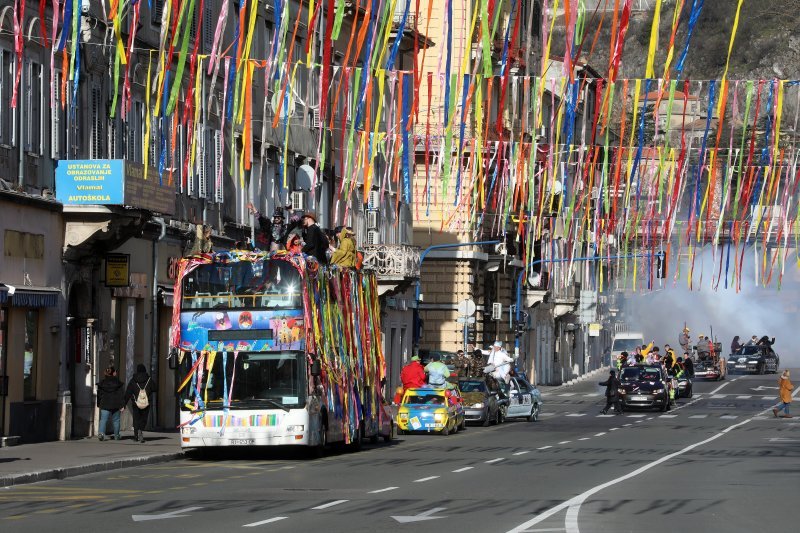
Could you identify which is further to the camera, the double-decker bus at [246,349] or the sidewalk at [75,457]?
the double-decker bus at [246,349]

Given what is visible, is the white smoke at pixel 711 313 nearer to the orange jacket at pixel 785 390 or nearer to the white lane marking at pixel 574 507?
the orange jacket at pixel 785 390

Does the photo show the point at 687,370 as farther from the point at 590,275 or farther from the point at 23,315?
the point at 23,315

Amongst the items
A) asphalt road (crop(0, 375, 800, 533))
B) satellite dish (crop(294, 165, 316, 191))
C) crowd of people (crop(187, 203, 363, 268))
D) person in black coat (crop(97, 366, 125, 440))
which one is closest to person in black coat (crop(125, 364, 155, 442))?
person in black coat (crop(97, 366, 125, 440))

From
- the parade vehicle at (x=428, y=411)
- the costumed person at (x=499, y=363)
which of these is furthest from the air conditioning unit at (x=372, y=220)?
the parade vehicle at (x=428, y=411)

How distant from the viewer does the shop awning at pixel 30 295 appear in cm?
3070

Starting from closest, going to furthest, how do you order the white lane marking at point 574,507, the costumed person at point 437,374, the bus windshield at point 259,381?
the white lane marking at point 574,507
the bus windshield at point 259,381
the costumed person at point 437,374

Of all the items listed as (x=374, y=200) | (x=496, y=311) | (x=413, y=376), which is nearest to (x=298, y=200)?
(x=413, y=376)

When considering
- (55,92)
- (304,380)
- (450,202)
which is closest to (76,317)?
(55,92)

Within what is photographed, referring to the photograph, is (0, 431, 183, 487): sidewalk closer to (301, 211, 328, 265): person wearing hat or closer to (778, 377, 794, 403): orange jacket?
(301, 211, 328, 265): person wearing hat

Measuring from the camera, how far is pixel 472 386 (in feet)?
156

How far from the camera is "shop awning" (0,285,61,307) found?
1209 inches

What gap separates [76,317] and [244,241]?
1037cm

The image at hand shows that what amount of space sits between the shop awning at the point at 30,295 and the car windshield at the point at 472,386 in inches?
623

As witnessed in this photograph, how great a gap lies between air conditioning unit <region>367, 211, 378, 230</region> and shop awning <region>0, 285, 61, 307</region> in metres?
25.5
